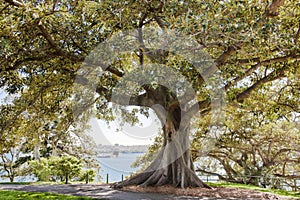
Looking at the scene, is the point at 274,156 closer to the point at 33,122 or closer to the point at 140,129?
the point at 140,129

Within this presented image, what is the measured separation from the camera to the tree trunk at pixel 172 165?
10445 millimetres

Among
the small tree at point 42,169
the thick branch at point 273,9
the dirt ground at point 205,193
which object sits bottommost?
the dirt ground at point 205,193

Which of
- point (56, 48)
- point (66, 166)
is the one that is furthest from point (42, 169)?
point (56, 48)

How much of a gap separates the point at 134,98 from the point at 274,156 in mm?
10638

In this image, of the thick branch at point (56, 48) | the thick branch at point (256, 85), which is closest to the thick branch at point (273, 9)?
the thick branch at point (256, 85)

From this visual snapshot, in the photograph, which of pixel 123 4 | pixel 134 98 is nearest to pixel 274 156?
pixel 134 98

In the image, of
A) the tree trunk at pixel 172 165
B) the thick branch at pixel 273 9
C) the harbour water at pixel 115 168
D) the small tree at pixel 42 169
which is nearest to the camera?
the thick branch at pixel 273 9

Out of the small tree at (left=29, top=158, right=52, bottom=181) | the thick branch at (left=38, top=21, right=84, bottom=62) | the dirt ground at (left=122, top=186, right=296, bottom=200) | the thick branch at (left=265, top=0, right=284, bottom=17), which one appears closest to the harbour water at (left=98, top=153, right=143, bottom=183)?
the small tree at (left=29, top=158, right=52, bottom=181)

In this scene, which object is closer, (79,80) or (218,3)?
(218,3)

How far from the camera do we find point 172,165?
10688 millimetres

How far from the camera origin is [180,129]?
11.0 metres

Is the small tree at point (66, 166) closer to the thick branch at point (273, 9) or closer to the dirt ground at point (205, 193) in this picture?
the dirt ground at point (205, 193)

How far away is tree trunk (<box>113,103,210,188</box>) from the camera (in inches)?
411

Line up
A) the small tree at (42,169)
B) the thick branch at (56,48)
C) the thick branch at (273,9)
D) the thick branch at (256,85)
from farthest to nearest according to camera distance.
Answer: the small tree at (42,169) → the thick branch at (256,85) → the thick branch at (56,48) → the thick branch at (273,9)
